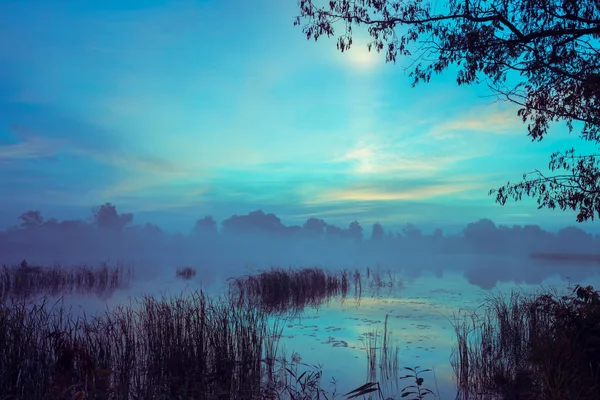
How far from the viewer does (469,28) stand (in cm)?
753

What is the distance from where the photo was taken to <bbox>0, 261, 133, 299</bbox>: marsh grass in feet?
68.2

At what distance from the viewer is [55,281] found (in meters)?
23.5

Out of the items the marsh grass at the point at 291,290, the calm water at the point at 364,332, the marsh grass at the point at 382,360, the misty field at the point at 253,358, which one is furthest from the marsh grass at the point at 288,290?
the marsh grass at the point at 382,360

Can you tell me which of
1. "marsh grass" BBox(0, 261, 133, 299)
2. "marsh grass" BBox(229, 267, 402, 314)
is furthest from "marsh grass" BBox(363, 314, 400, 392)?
"marsh grass" BBox(0, 261, 133, 299)

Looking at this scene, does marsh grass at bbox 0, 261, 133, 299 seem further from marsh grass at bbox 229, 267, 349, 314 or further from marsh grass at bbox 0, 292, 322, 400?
marsh grass at bbox 0, 292, 322, 400

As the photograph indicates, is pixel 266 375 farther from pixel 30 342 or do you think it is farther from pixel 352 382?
pixel 30 342

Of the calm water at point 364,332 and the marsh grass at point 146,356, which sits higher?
the marsh grass at point 146,356

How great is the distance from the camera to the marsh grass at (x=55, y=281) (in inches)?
818

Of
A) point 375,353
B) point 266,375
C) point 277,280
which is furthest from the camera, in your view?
point 277,280

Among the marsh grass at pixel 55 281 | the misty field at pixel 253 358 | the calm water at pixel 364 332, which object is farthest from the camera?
the marsh grass at pixel 55 281

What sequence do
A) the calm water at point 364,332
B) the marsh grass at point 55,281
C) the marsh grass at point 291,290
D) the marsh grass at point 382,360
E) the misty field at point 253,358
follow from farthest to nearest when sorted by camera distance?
the marsh grass at point 55,281 → the marsh grass at point 291,290 → the calm water at point 364,332 → the marsh grass at point 382,360 → the misty field at point 253,358

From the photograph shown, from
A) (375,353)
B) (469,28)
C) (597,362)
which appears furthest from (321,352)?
(469,28)

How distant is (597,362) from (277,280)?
14.8 metres

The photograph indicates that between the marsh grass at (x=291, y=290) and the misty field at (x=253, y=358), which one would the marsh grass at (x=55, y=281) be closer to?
the marsh grass at (x=291, y=290)
